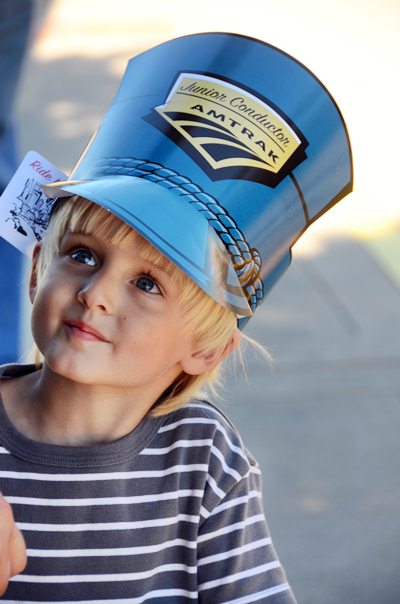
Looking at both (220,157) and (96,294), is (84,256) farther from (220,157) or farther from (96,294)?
(220,157)

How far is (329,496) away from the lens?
3656 millimetres

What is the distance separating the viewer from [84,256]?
1928 mm

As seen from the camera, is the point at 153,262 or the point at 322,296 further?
the point at 322,296

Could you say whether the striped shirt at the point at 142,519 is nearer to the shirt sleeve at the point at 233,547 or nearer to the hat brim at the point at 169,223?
the shirt sleeve at the point at 233,547

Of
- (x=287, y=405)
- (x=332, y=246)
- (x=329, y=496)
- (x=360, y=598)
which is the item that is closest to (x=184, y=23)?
(x=332, y=246)

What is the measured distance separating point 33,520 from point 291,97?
2.51 ft

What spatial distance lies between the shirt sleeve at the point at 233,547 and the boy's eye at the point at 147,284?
31 cm

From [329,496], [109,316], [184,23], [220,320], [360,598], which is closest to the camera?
[109,316]

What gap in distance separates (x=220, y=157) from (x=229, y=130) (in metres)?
0.05

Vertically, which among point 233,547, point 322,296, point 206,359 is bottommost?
point 322,296

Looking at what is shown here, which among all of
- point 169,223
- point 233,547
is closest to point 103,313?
point 169,223

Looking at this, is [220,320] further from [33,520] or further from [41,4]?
[41,4]

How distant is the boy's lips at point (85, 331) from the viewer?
1869mm

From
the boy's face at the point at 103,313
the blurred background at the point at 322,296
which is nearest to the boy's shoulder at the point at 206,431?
the boy's face at the point at 103,313
